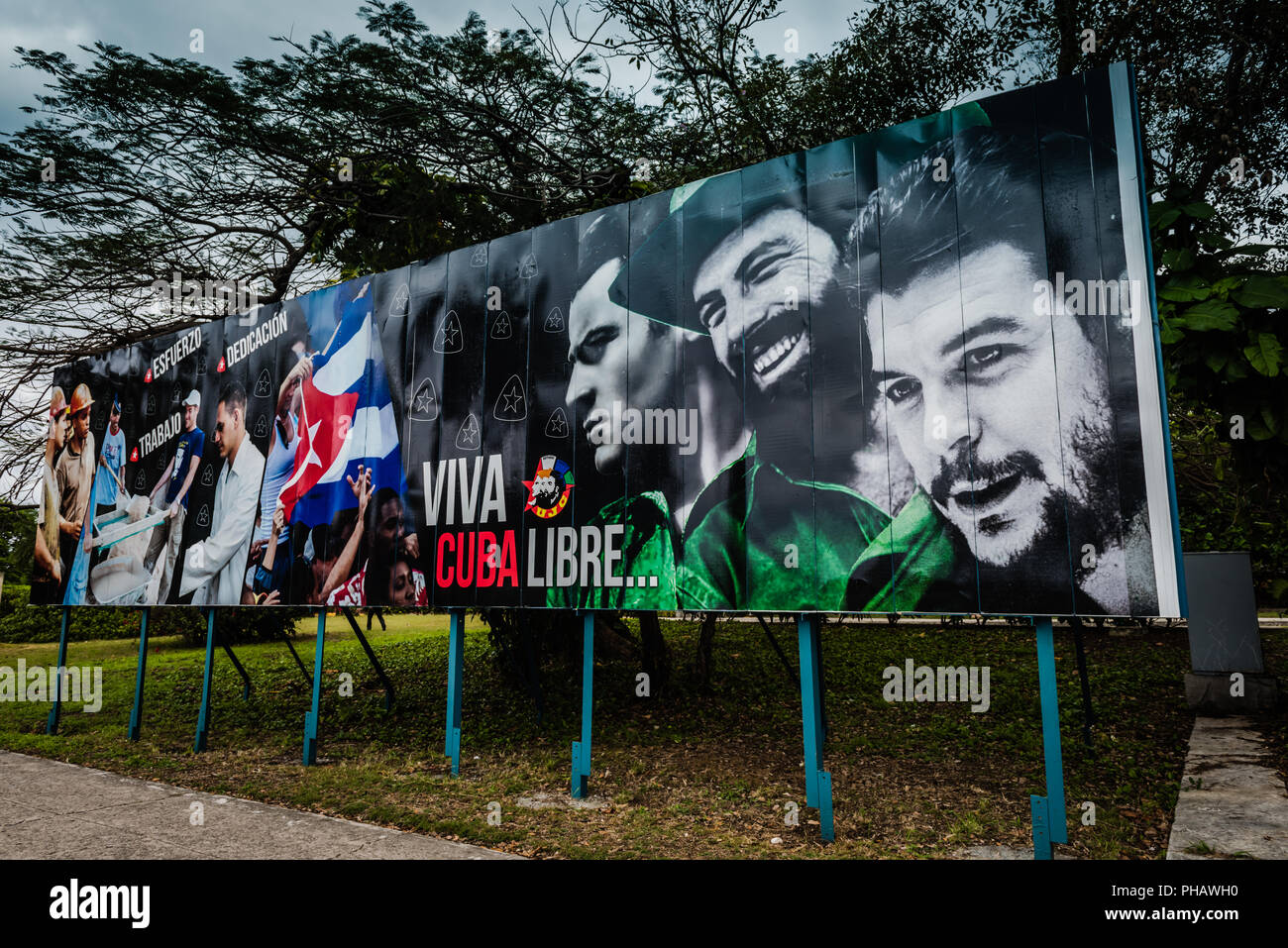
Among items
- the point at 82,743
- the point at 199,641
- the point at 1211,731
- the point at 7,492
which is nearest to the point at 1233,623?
the point at 1211,731

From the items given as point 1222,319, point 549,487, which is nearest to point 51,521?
point 549,487

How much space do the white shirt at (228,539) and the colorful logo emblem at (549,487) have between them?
3.85 metres

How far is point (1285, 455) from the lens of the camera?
6.02m

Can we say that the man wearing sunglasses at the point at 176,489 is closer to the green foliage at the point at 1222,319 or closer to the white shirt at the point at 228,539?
the white shirt at the point at 228,539

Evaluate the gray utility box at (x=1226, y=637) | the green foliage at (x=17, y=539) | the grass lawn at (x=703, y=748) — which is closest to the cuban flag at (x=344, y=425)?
the grass lawn at (x=703, y=748)

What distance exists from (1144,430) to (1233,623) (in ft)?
17.3

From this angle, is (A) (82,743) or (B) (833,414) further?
(A) (82,743)

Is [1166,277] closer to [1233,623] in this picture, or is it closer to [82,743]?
[1233,623]

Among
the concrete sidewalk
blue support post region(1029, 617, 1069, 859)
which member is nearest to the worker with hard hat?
the concrete sidewalk

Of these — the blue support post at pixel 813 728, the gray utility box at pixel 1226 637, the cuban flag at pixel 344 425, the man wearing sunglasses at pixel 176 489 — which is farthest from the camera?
the man wearing sunglasses at pixel 176 489

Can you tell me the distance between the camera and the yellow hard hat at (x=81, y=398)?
11.1m

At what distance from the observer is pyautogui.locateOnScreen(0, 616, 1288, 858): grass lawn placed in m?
5.41

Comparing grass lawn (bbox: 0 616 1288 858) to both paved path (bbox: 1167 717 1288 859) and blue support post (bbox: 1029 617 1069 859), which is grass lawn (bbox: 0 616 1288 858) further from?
blue support post (bbox: 1029 617 1069 859)

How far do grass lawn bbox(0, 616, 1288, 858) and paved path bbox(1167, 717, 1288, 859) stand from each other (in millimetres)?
180
